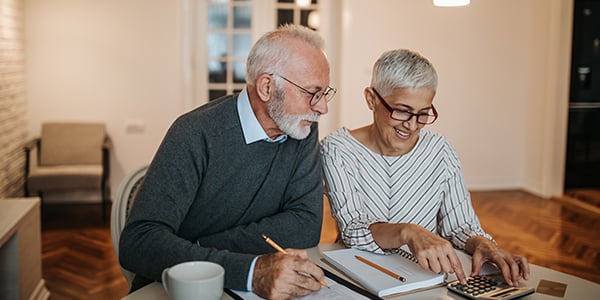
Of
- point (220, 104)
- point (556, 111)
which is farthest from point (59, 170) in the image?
point (556, 111)

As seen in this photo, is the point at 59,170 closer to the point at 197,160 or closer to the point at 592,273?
the point at 197,160

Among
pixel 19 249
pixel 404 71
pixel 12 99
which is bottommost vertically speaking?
pixel 19 249

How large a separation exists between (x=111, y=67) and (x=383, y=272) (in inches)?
187

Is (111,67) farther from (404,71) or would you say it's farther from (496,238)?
(404,71)

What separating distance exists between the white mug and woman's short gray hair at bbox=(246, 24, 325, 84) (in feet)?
2.15

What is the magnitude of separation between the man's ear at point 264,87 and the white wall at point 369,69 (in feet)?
13.9

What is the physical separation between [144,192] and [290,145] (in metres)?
0.45

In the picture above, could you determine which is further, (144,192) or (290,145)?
(290,145)

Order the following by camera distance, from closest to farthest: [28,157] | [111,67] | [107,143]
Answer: [28,157] → [107,143] → [111,67]

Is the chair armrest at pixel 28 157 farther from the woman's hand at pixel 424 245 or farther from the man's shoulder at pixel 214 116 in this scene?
the woman's hand at pixel 424 245

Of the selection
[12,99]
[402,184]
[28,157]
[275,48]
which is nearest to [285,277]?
[275,48]

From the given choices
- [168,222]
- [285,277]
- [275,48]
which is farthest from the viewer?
[275,48]

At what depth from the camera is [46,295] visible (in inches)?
125

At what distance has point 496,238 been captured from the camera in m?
4.50
